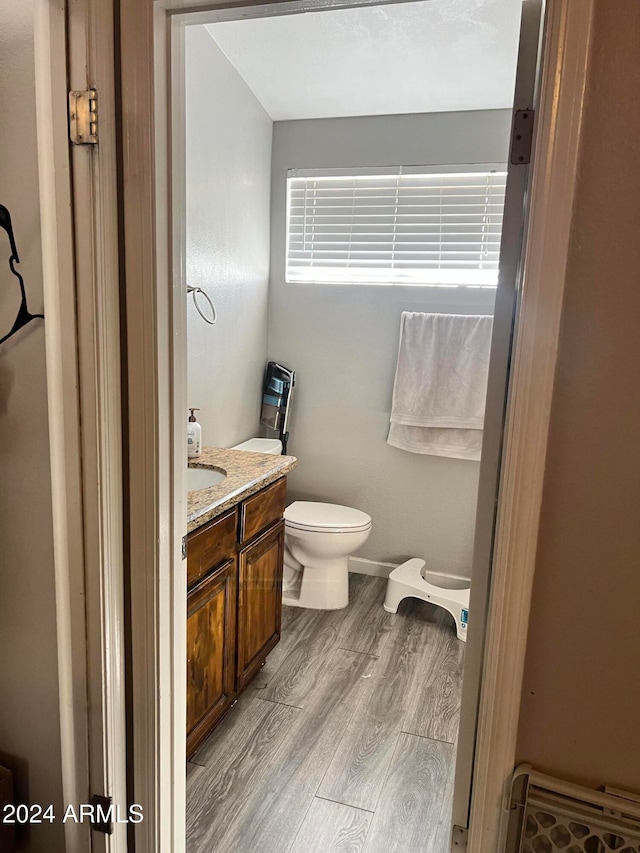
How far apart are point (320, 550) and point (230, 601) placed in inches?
39.0

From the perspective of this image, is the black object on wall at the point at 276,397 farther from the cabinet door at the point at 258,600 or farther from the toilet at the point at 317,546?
the cabinet door at the point at 258,600

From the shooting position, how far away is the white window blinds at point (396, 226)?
2949mm

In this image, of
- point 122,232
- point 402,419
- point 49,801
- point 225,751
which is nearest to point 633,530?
point 122,232

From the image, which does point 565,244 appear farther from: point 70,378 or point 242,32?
point 242,32

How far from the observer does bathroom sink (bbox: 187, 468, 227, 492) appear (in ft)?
7.26

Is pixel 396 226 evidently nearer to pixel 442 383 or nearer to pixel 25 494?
pixel 442 383

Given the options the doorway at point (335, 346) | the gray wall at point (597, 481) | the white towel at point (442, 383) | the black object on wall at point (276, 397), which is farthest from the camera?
the black object on wall at point (276, 397)

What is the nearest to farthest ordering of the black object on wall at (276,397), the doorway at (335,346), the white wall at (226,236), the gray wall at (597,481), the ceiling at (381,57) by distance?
the gray wall at (597,481) → the doorway at (335,346) → the ceiling at (381,57) → the white wall at (226,236) → the black object on wall at (276,397)

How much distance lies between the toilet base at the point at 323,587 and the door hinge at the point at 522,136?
236 centimetres

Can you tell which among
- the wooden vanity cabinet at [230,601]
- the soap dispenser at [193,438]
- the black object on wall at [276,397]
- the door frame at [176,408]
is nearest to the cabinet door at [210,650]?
the wooden vanity cabinet at [230,601]

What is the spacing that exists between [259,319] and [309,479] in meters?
0.97

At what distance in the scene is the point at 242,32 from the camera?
2.26 metres

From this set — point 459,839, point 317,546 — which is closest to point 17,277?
point 459,839

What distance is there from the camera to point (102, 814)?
52.9 inches
